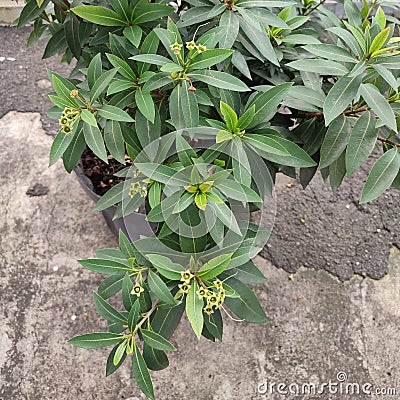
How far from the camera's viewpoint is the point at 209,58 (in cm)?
92

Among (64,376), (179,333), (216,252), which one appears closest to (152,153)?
(216,252)

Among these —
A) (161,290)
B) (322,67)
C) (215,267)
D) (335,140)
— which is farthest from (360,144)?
(161,290)

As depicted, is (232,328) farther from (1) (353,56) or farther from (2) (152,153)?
(1) (353,56)

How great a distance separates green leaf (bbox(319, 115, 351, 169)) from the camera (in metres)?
1.06

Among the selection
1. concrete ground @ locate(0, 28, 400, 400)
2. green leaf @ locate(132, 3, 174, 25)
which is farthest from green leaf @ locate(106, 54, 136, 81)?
concrete ground @ locate(0, 28, 400, 400)

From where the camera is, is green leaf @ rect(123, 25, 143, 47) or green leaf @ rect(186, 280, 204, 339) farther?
green leaf @ rect(123, 25, 143, 47)

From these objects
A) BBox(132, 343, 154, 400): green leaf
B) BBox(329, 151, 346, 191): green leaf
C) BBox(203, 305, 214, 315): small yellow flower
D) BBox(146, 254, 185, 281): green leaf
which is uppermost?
BBox(329, 151, 346, 191): green leaf

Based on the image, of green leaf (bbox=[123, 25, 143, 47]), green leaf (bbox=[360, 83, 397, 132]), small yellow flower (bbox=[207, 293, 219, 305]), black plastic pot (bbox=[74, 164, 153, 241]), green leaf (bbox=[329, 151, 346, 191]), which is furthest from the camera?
black plastic pot (bbox=[74, 164, 153, 241])

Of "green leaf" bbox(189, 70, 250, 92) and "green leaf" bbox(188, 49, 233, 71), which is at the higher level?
"green leaf" bbox(188, 49, 233, 71)

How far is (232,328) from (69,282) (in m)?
0.62

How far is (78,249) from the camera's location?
181 centimetres

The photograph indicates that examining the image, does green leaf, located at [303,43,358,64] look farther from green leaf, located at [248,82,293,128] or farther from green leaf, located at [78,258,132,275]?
green leaf, located at [78,258,132,275]

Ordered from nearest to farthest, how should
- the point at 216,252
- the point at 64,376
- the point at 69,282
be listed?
1. the point at 216,252
2. the point at 64,376
3. the point at 69,282

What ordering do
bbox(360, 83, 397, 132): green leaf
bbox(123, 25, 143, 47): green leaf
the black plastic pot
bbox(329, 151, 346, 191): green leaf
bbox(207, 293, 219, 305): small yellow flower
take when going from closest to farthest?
bbox(207, 293, 219, 305): small yellow flower, bbox(360, 83, 397, 132): green leaf, bbox(123, 25, 143, 47): green leaf, bbox(329, 151, 346, 191): green leaf, the black plastic pot
